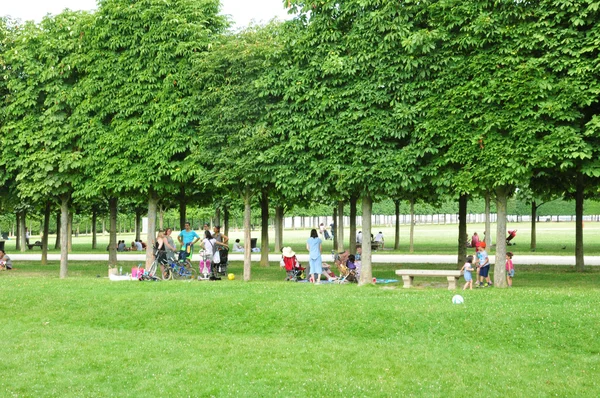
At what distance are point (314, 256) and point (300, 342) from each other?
25.3 ft

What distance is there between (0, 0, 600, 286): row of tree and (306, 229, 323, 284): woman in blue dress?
5.04 ft

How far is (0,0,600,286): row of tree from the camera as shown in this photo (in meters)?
19.5

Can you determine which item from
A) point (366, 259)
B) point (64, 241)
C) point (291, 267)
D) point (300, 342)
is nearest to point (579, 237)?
point (366, 259)

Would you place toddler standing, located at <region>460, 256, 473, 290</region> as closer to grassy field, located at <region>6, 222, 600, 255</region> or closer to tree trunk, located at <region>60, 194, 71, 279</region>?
tree trunk, located at <region>60, 194, 71, 279</region>

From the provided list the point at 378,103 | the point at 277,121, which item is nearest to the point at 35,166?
the point at 277,121

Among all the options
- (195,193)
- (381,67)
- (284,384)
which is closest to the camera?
(284,384)

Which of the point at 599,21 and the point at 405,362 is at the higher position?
the point at 599,21

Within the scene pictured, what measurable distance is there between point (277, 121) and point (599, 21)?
995 cm

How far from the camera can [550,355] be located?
1394cm

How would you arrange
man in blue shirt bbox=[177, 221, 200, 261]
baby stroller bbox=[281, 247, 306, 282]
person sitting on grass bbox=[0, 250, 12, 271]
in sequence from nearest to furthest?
1. baby stroller bbox=[281, 247, 306, 282]
2. man in blue shirt bbox=[177, 221, 200, 261]
3. person sitting on grass bbox=[0, 250, 12, 271]

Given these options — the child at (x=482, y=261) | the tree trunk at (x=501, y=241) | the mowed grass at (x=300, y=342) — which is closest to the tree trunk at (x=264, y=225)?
the mowed grass at (x=300, y=342)

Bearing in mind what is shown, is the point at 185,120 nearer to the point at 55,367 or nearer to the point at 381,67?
the point at 381,67

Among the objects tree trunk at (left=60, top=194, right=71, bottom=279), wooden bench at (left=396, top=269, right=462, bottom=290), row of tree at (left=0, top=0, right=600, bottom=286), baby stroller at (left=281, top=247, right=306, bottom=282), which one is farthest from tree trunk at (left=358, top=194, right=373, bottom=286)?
tree trunk at (left=60, top=194, right=71, bottom=279)

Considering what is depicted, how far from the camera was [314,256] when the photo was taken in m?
22.9
